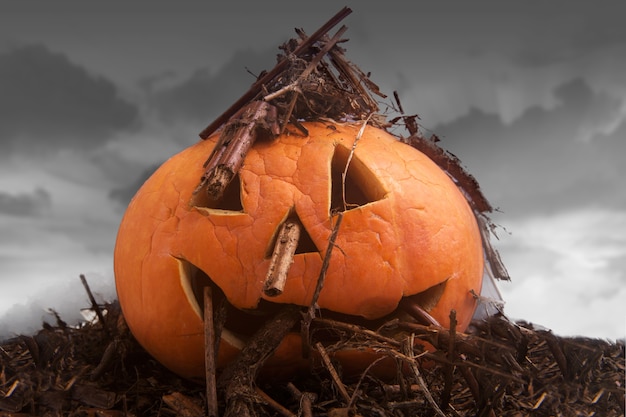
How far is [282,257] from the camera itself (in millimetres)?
2945

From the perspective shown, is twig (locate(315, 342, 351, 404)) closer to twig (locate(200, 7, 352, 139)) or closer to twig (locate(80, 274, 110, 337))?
twig (locate(200, 7, 352, 139))

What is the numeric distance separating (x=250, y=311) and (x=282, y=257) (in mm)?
570

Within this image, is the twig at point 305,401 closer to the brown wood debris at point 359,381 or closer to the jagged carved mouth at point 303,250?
the brown wood debris at point 359,381

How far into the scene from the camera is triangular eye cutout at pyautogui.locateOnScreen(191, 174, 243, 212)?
3.51m

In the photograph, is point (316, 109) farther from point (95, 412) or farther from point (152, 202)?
point (95, 412)

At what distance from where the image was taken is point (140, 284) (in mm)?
3607

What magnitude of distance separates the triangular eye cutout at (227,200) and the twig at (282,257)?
1.57 feet

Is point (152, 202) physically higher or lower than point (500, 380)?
higher

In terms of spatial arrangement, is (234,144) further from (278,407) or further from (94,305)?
(94,305)

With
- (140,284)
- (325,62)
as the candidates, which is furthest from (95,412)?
(325,62)

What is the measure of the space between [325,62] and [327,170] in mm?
1113

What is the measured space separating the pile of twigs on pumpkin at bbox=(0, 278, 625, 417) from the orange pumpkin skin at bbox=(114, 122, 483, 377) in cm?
25

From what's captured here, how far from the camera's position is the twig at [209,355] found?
9.82ft

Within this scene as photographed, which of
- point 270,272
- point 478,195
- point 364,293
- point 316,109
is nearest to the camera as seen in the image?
point 270,272
